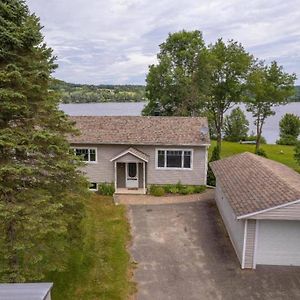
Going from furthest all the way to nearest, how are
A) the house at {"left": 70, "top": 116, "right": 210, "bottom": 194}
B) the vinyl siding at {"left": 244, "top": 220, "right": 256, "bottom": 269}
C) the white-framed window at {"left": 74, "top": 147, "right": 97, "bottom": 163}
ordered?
the white-framed window at {"left": 74, "top": 147, "right": 97, "bottom": 163} < the house at {"left": 70, "top": 116, "right": 210, "bottom": 194} < the vinyl siding at {"left": 244, "top": 220, "right": 256, "bottom": 269}

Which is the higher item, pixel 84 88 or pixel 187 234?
pixel 84 88

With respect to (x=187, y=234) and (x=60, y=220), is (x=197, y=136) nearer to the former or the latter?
(x=187, y=234)

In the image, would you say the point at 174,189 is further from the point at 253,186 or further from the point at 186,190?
the point at 253,186

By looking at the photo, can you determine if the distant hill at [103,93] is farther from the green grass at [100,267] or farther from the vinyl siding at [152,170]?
the green grass at [100,267]

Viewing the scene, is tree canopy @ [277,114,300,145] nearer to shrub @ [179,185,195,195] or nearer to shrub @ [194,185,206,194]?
shrub @ [194,185,206,194]

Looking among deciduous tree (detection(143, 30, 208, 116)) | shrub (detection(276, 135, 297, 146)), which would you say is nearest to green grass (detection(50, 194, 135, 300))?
deciduous tree (detection(143, 30, 208, 116))

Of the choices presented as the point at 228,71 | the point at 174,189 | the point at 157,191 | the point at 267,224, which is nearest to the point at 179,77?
the point at 228,71

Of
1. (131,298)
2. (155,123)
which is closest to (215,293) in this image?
(131,298)
